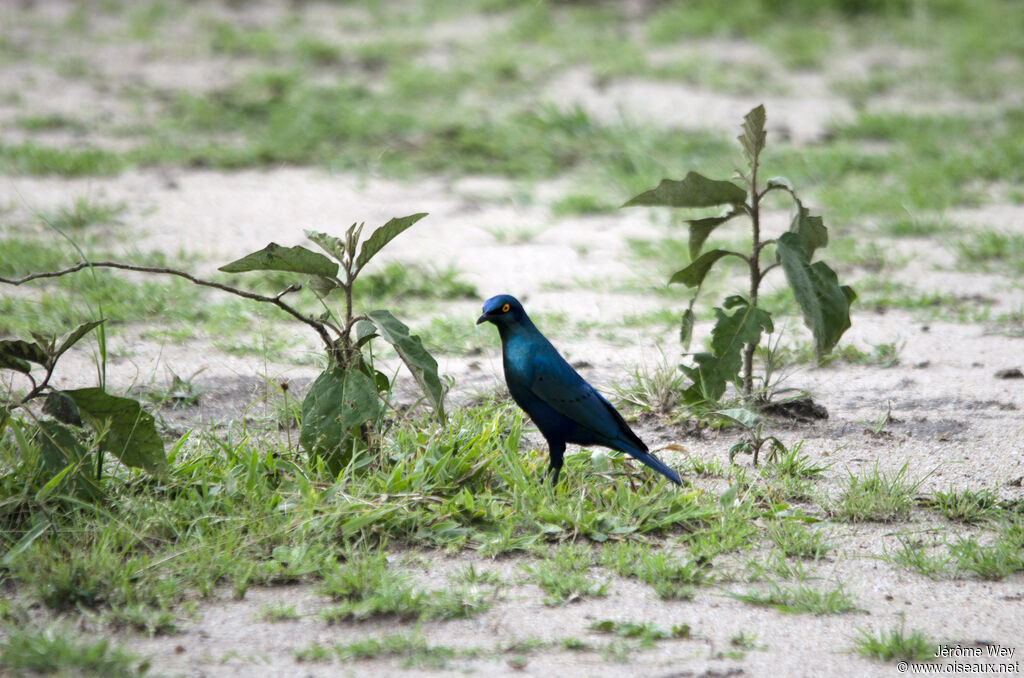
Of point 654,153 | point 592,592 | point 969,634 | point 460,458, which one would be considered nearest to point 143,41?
point 654,153

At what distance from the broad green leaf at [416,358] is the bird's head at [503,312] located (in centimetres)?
24

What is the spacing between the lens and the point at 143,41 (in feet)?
29.0

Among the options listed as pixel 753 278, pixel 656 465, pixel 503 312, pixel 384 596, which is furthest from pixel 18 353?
pixel 753 278

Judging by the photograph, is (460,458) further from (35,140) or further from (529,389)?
(35,140)

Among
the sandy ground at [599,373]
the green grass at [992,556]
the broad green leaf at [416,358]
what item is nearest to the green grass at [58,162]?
the sandy ground at [599,373]

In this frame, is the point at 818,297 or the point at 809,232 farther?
the point at 809,232

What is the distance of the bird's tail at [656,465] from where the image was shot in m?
3.05

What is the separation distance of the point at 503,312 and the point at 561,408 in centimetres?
34

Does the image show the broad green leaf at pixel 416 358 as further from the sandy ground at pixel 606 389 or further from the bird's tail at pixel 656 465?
the bird's tail at pixel 656 465

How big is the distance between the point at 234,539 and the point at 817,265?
187 centimetres

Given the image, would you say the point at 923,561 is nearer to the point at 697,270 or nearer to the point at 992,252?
the point at 697,270

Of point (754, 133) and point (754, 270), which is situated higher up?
point (754, 133)

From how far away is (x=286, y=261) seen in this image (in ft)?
10.0

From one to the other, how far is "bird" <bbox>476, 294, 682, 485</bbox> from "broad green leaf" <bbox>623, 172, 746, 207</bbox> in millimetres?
631
